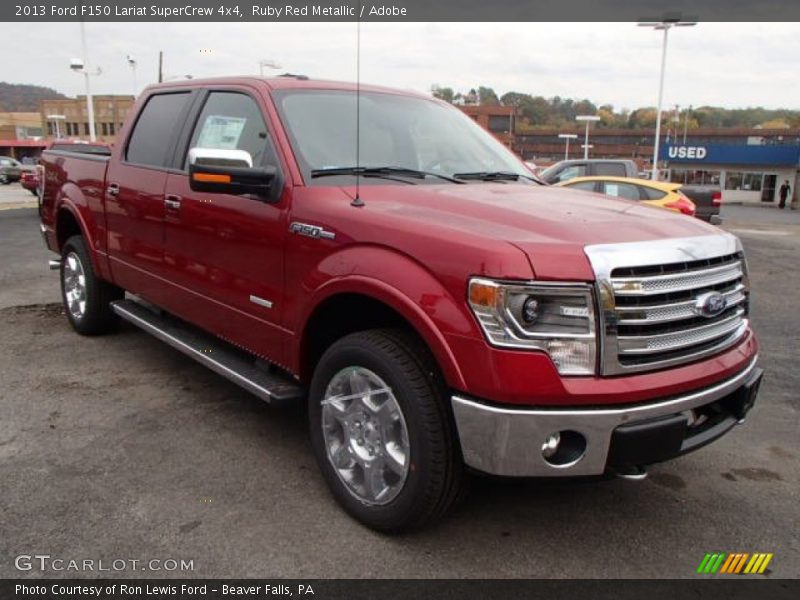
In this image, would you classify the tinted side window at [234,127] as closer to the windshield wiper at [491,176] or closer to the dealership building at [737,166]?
the windshield wiper at [491,176]

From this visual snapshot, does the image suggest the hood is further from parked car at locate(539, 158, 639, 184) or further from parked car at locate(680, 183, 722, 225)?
parked car at locate(680, 183, 722, 225)

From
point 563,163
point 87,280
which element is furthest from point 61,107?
point 87,280

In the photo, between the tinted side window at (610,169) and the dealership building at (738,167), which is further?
the dealership building at (738,167)

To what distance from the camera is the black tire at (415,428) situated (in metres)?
2.65

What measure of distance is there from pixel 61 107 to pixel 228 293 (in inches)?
3650

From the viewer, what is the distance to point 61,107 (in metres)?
83.8

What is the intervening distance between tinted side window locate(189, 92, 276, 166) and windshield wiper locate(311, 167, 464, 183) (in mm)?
297

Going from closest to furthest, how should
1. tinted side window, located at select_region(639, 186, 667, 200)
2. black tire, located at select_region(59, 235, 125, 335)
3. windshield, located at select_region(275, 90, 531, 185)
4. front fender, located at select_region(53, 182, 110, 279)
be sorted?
windshield, located at select_region(275, 90, 531, 185) → front fender, located at select_region(53, 182, 110, 279) → black tire, located at select_region(59, 235, 125, 335) → tinted side window, located at select_region(639, 186, 667, 200)

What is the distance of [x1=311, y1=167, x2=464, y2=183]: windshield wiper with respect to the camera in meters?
3.44

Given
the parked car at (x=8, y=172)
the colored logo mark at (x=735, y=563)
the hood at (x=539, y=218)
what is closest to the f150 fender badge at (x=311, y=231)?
the hood at (x=539, y=218)

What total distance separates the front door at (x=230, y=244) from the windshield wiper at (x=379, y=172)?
0.25 metres

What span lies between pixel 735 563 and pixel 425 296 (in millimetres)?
1719

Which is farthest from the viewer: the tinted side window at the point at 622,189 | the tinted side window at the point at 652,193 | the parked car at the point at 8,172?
the parked car at the point at 8,172

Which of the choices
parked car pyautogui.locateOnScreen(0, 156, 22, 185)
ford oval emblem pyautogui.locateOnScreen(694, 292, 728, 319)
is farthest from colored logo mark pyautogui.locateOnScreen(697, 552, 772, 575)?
parked car pyautogui.locateOnScreen(0, 156, 22, 185)
